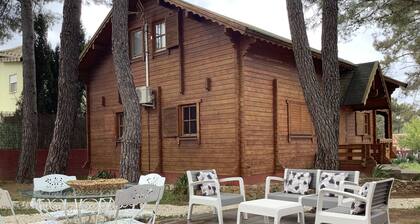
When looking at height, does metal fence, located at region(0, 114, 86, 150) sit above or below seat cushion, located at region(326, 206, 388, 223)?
above

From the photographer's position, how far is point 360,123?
57.6 ft

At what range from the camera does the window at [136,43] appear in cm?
1520

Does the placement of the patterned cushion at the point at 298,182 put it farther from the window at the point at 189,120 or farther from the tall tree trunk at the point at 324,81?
the window at the point at 189,120

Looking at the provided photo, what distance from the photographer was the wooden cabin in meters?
12.1

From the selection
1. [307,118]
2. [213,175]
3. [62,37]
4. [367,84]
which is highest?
[62,37]

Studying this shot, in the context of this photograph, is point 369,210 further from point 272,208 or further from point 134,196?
point 134,196

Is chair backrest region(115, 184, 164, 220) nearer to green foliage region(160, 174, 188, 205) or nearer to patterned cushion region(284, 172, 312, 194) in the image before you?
patterned cushion region(284, 172, 312, 194)

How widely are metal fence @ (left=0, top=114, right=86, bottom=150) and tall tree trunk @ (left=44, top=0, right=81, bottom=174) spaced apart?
4675 mm

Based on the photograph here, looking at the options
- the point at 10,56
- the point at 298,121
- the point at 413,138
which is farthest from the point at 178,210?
the point at 413,138

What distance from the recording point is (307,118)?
14.3 m

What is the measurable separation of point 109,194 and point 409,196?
790 centimetres

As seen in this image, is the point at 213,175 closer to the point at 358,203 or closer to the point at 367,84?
the point at 358,203

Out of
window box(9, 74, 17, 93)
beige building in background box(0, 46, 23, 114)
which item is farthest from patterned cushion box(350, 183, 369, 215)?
window box(9, 74, 17, 93)

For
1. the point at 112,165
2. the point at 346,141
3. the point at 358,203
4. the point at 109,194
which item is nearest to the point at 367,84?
the point at 346,141
